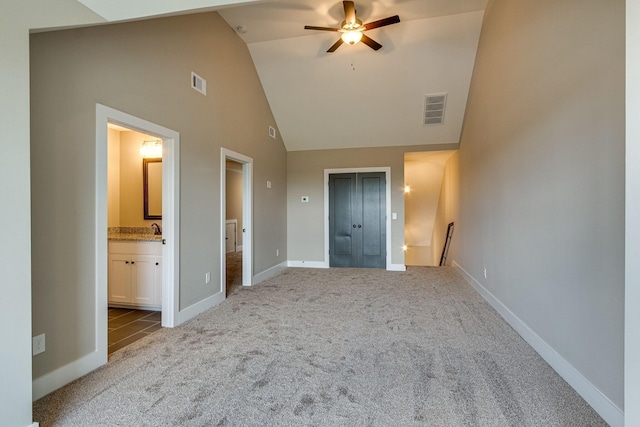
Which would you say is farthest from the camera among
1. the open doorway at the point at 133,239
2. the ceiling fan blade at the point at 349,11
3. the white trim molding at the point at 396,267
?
the white trim molding at the point at 396,267

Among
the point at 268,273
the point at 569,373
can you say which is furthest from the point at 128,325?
the point at 569,373

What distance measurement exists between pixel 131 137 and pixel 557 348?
5.41 metres

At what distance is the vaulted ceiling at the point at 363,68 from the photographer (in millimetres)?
4145

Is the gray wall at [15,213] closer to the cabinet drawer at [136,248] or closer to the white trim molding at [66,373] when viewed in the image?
the white trim molding at [66,373]

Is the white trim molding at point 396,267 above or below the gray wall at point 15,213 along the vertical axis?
below

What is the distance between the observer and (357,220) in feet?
21.6

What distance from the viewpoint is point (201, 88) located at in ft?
12.3

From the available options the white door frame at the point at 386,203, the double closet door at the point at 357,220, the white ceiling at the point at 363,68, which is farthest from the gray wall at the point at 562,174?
the double closet door at the point at 357,220

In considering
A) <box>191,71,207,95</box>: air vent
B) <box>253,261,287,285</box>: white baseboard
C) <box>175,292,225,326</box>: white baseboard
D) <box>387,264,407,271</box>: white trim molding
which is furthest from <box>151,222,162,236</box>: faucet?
<box>387,264,407,271</box>: white trim molding

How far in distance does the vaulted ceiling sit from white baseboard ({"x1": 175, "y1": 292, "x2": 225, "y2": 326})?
11.3 ft

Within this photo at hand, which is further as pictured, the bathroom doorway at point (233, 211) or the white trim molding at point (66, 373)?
the bathroom doorway at point (233, 211)

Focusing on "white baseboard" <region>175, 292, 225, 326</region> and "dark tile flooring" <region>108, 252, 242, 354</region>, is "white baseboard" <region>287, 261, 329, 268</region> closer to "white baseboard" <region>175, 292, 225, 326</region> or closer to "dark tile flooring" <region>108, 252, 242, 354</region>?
"white baseboard" <region>175, 292, 225, 326</region>

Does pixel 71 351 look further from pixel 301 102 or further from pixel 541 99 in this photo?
pixel 301 102

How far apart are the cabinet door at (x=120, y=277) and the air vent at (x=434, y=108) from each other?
17.2ft
